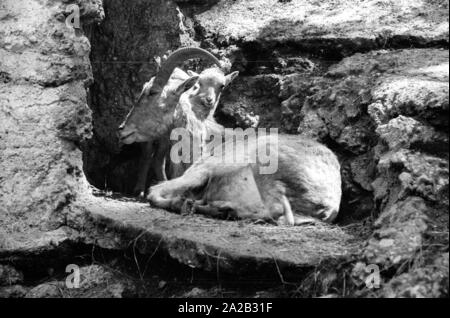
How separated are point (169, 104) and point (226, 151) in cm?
135

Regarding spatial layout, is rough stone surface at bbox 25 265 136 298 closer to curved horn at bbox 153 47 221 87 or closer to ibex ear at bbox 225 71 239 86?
curved horn at bbox 153 47 221 87

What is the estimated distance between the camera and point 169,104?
7.30 metres

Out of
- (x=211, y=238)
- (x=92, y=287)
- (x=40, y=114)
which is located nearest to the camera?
(x=211, y=238)

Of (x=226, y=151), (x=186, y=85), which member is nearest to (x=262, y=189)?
(x=226, y=151)

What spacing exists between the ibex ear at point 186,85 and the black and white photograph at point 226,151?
0.08 m

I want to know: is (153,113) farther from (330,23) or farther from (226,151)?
(330,23)

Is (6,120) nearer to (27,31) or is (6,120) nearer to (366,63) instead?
(27,31)


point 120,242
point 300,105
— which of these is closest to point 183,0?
point 300,105

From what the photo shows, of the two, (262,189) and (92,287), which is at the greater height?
(262,189)

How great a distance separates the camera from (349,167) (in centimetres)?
645

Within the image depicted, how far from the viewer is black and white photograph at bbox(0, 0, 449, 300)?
482cm

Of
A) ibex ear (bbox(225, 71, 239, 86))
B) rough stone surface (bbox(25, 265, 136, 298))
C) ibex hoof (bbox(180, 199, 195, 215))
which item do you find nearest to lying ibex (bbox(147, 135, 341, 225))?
ibex hoof (bbox(180, 199, 195, 215))

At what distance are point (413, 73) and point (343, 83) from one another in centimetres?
79

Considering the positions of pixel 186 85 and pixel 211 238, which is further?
pixel 186 85
